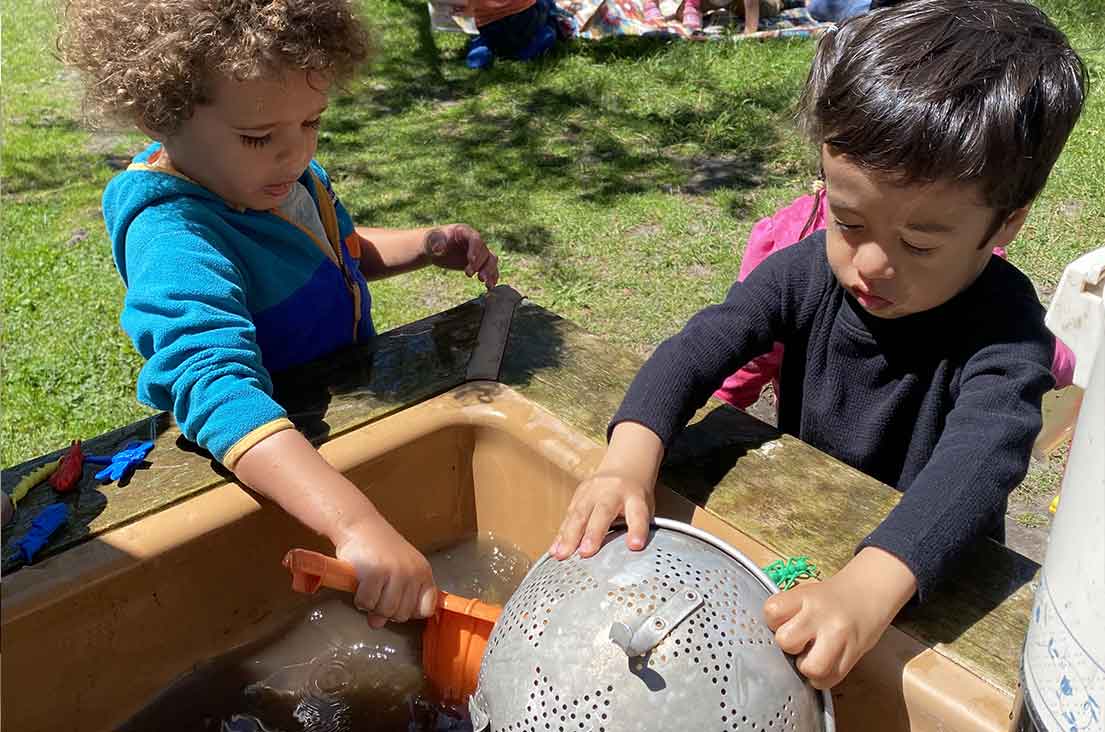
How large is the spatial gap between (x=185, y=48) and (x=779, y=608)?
1.34 meters

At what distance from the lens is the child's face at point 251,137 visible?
1.86 meters

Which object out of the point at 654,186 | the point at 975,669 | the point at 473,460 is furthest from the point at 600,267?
the point at 975,669

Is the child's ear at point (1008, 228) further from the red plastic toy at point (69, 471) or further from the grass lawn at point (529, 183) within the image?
the grass lawn at point (529, 183)

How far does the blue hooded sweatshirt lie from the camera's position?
167 centimetres

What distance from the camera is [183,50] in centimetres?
185

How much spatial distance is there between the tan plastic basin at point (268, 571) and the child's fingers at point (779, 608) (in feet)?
0.66

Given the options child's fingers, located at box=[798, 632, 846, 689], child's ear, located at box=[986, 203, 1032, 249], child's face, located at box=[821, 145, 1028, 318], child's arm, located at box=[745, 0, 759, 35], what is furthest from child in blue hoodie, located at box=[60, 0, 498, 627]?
child's arm, located at box=[745, 0, 759, 35]

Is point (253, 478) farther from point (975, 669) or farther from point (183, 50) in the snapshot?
point (975, 669)

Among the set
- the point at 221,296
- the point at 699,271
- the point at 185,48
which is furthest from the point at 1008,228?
the point at 699,271

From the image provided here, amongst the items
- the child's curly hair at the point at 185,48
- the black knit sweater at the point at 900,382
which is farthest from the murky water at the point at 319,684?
the child's curly hair at the point at 185,48

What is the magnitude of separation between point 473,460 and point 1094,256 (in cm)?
124

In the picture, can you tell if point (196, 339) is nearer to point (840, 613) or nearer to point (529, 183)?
point (840, 613)

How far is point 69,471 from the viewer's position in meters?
1.70

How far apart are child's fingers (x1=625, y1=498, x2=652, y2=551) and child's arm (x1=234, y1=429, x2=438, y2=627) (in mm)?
342
